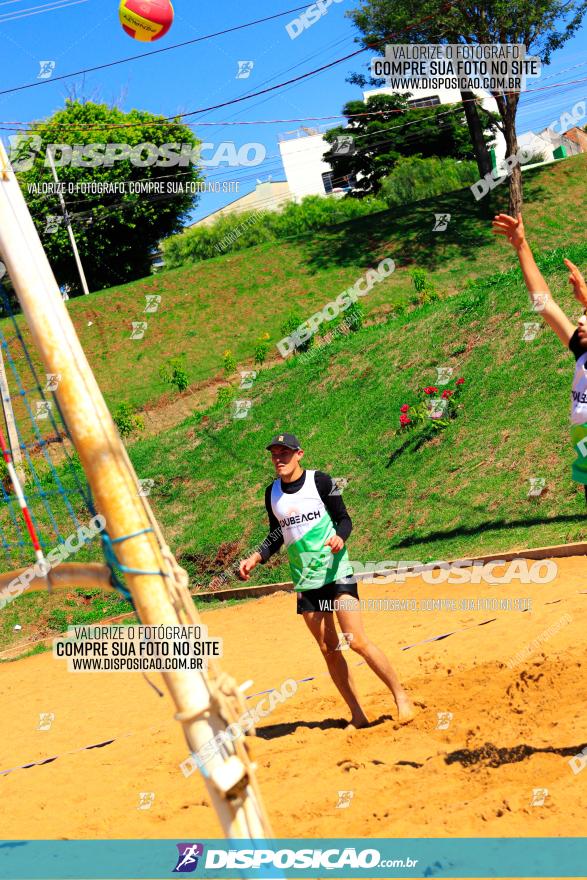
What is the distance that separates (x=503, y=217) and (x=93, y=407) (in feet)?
10.5

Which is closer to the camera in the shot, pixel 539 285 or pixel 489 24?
pixel 539 285

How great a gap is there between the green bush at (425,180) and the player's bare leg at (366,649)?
37.5 meters

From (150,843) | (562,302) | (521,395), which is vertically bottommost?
(150,843)

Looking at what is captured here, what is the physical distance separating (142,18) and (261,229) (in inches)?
1583

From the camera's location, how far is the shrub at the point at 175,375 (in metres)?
26.0

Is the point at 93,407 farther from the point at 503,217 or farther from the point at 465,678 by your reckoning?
the point at 465,678

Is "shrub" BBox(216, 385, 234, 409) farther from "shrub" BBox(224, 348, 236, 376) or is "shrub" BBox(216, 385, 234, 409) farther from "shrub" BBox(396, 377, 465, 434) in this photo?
"shrub" BBox(396, 377, 465, 434)

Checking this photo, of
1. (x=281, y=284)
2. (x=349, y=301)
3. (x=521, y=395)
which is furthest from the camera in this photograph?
(x=281, y=284)

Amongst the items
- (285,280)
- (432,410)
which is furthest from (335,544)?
(285,280)

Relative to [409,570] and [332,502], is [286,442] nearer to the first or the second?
[332,502]

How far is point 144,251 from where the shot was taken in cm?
4866

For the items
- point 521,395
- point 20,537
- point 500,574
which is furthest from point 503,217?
point 20,537

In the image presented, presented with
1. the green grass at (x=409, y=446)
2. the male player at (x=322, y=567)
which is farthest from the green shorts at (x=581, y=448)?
the green grass at (x=409, y=446)

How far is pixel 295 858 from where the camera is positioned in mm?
4957
